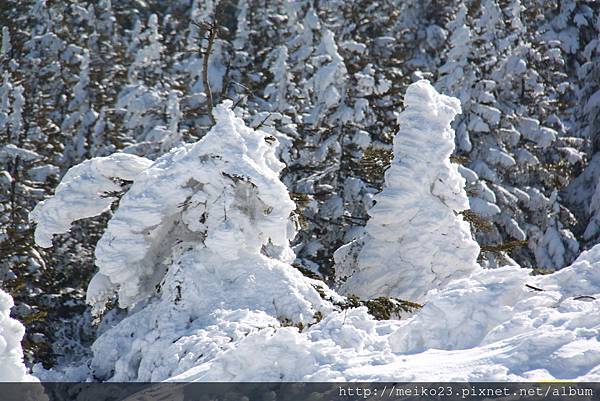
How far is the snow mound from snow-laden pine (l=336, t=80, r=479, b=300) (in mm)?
6351


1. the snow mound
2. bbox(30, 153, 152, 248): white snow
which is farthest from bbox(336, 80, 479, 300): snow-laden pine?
the snow mound

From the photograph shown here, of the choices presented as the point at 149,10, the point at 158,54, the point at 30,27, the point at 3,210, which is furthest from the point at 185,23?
the point at 3,210

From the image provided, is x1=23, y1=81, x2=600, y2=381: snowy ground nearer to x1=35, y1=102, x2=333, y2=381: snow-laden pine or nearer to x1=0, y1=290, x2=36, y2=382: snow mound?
x1=35, y1=102, x2=333, y2=381: snow-laden pine

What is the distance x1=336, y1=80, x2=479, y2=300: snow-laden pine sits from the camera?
11.7 metres

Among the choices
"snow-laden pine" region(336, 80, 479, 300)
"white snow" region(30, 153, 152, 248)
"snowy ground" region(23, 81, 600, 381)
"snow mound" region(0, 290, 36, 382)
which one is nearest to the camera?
"snow mound" region(0, 290, 36, 382)

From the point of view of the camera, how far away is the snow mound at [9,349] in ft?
21.6

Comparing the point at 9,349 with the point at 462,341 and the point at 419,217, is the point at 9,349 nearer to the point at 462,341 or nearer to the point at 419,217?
A: the point at 462,341

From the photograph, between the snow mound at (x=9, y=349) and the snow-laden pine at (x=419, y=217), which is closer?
the snow mound at (x=9, y=349)

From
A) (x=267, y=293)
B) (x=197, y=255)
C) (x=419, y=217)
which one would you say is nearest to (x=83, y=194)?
(x=197, y=255)

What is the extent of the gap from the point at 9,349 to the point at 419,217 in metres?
6.73

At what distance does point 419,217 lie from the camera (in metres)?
11.7

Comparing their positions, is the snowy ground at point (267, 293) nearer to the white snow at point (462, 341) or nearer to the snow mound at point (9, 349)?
the white snow at point (462, 341)

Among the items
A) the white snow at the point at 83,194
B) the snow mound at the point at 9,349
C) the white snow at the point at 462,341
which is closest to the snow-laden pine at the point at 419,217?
the white snow at the point at 462,341

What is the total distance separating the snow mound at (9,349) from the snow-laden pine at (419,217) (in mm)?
6351
